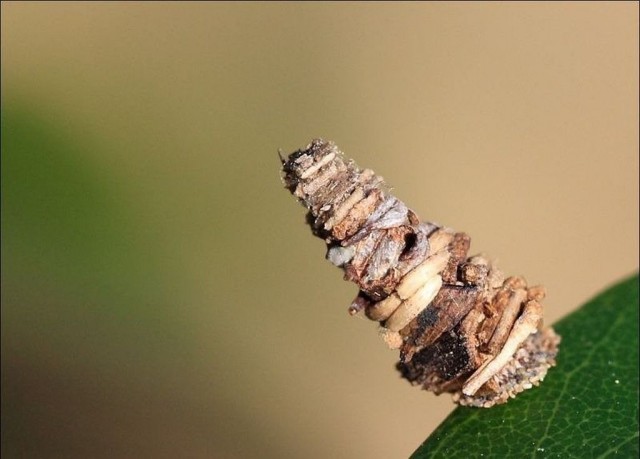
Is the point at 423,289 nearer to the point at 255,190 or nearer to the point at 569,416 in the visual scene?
the point at 569,416

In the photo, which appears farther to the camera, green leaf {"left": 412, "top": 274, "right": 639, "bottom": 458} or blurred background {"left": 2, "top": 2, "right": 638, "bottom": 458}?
blurred background {"left": 2, "top": 2, "right": 638, "bottom": 458}

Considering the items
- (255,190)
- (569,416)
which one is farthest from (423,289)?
(255,190)

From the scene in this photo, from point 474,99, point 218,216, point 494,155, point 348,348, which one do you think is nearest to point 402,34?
point 474,99

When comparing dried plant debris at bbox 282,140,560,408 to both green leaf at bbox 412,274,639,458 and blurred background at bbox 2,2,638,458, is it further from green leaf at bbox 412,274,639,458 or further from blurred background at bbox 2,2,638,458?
blurred background at bbox 2,2,638,458

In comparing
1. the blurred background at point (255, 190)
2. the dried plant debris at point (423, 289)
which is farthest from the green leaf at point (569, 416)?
the blurred background at point (255, 190)

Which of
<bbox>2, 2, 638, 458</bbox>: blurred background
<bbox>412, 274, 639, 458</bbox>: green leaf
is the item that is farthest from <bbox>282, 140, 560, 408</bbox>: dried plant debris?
<bbox>2, 2, 638, 458</bbox>: blurred background

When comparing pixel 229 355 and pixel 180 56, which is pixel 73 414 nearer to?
pixel 229 355

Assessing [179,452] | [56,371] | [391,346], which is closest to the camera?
[391,346]
